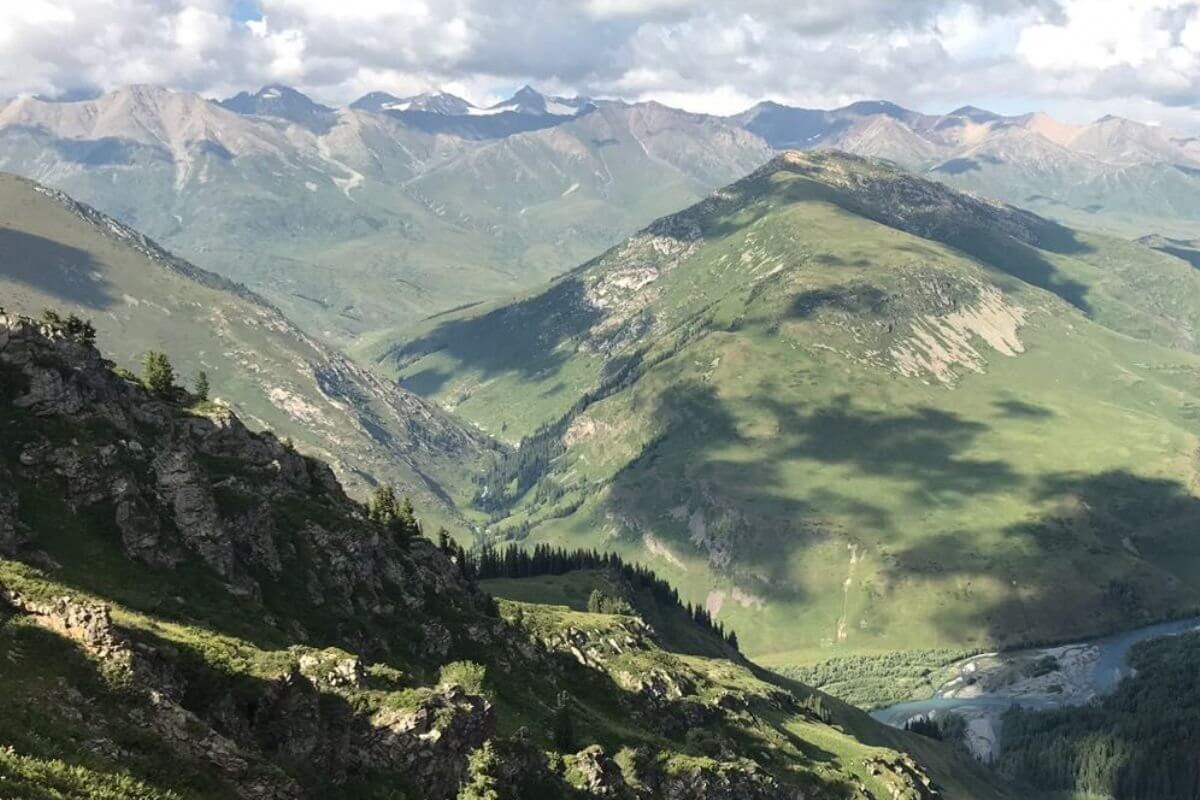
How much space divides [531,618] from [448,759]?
4348 inches

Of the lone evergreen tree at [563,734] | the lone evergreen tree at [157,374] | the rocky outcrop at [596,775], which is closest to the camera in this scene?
the rocky outcrop at [596,775]

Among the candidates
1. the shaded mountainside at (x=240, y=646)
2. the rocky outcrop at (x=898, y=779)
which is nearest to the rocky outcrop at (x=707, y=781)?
the shaded mountainside at (x=240, y=646)

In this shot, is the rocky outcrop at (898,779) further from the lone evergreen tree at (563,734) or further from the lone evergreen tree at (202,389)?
the lone evergreen tree at (202,389)

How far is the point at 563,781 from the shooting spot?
249ft

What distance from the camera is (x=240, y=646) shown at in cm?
6072

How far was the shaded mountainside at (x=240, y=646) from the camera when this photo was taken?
41.4 metres

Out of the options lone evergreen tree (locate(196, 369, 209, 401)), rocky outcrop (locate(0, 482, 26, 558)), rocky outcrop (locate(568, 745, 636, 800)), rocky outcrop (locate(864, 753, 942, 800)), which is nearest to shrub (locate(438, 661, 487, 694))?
rocky outcrop (locate(568, 745, 636, 800))

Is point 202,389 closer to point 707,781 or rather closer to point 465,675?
point 465,675

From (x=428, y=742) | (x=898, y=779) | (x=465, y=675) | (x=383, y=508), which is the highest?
(x=428, y=742)

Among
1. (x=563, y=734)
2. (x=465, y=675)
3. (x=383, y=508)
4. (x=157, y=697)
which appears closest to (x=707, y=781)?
(x=563, y=734)

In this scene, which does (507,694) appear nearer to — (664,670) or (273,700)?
(273,700)

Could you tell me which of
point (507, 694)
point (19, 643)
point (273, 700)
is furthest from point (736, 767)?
point (19, 643)

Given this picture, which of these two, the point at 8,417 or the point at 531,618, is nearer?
the point at 8,417

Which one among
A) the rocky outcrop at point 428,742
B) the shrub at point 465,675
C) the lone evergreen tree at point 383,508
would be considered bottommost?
the shrub at point 465,675
